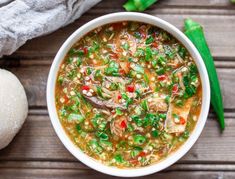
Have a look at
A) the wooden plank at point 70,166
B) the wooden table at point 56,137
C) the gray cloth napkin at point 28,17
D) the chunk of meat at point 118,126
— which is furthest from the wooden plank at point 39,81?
the chunk of meat at point 118,126

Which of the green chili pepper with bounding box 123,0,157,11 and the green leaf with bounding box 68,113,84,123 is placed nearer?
the green leaf with bounding box 68,113,84,123

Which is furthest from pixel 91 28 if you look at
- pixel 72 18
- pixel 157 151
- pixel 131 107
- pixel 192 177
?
pixel 192 177

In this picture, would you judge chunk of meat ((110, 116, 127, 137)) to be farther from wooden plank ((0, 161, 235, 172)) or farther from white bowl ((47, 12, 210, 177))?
wooden plank ((0, 161, 235, 172))

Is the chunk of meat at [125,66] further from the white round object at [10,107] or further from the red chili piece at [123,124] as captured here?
the white round object at [10,107]

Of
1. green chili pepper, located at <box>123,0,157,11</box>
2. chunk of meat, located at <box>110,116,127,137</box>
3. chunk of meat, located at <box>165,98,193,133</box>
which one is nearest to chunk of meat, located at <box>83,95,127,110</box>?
chunk of meat, located at <box>110,116,127,137</box>

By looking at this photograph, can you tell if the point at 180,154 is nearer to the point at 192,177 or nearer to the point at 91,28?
the point at 192,177

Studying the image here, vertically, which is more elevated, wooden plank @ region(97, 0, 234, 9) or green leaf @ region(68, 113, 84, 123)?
wooden plank @ region(97, 0, 234, 9)
